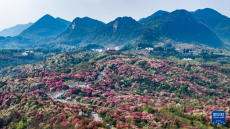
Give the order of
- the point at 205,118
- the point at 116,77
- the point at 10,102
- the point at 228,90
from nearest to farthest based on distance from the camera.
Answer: the point at 205,118 → the point at 10,102 → the point at 228,90 → the point at 116,77

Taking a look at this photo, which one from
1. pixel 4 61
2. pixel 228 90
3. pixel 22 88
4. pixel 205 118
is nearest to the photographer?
pixel 205 118

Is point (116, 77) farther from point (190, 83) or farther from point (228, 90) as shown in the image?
point (228, 90)

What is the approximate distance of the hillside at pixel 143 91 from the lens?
128ft

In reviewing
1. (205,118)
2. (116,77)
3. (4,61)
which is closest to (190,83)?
(116,77)

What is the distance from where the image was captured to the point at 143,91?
82.2 m

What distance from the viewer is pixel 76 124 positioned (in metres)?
32.1

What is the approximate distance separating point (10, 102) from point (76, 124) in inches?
1247

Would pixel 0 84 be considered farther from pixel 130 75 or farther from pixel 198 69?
pixel 198 69

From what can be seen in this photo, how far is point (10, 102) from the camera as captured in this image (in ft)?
169

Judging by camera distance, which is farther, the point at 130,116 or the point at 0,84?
the point at 0,84

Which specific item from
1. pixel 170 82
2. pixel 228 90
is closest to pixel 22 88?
pixel 170 82

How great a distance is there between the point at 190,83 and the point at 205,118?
53.2m

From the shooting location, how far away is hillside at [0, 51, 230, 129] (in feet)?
128

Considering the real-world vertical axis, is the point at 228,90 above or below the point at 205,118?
below
